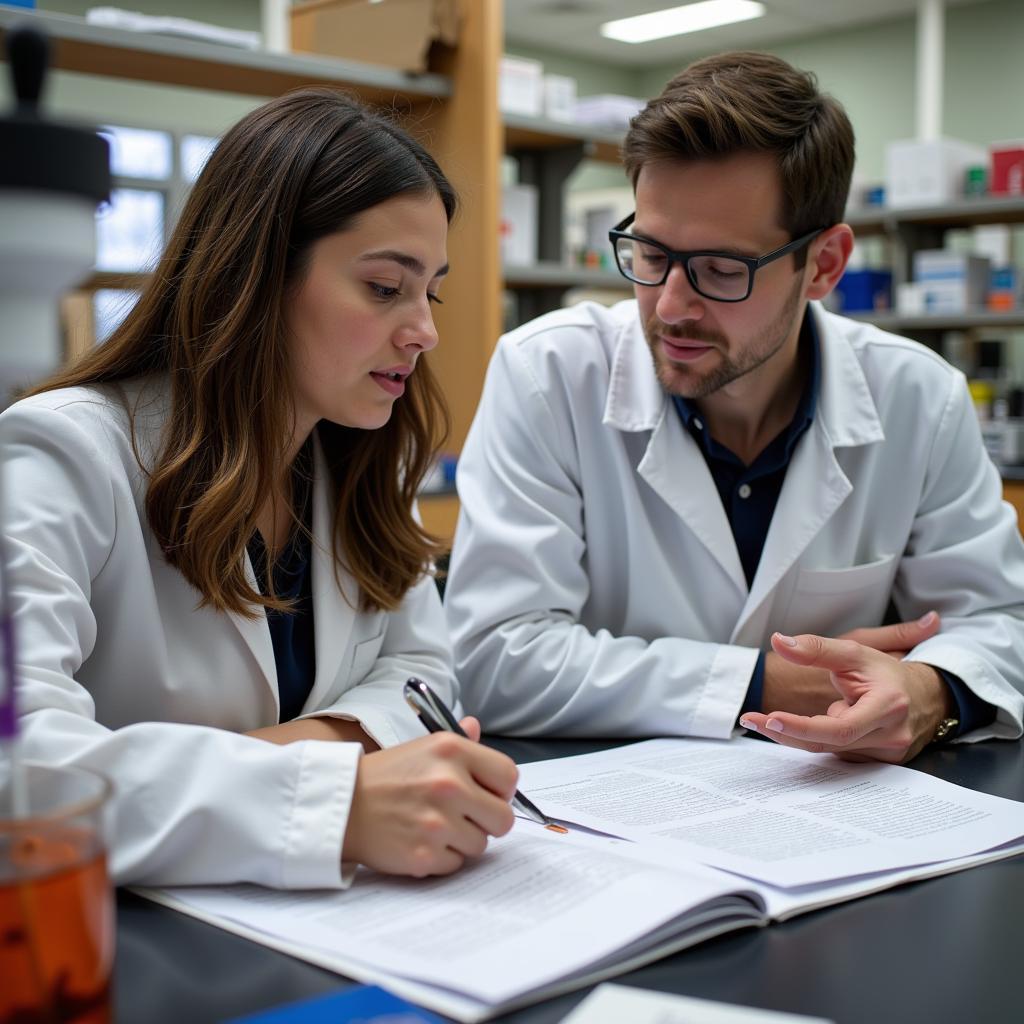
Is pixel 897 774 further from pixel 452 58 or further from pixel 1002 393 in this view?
pixel 1002 393

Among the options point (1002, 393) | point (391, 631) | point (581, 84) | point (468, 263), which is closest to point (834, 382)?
Answer: point (391, 631)

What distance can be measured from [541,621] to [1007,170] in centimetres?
414

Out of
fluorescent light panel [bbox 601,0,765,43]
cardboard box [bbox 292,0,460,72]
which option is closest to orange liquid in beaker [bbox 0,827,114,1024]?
cardboard box [bbox 292,0,460,72]

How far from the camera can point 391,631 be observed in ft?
4.32

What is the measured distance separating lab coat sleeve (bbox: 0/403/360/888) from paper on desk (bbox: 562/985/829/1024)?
0.22 meters

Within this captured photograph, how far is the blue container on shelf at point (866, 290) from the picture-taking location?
5.36 metres

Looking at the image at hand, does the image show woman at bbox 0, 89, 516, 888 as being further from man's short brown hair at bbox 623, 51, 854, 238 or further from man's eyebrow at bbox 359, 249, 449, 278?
man's short brown hair at bbox 623, 51, 854, 238

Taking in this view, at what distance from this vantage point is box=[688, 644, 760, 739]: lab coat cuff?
4.10ft

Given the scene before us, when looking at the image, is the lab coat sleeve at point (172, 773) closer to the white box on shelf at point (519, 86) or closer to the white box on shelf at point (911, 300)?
the white box on shelf at point (519, 86)

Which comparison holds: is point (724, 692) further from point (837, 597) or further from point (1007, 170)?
point (1007, 170)

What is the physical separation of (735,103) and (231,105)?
638cm

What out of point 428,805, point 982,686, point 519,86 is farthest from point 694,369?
point 519,86

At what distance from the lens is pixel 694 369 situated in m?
1.53

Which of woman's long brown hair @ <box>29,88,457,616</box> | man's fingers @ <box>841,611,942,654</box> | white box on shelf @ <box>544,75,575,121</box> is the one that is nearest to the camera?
woman's long brown hair @ <box>29,88,457,616</box>
